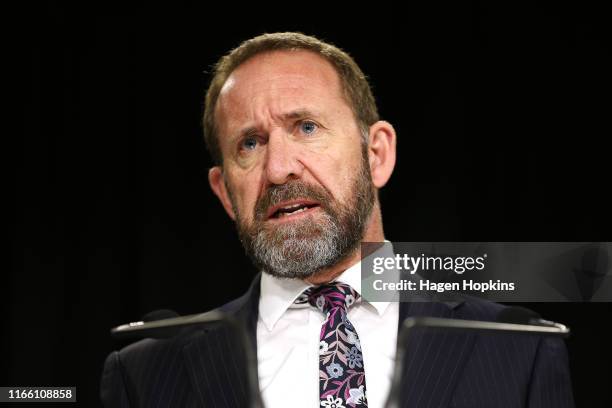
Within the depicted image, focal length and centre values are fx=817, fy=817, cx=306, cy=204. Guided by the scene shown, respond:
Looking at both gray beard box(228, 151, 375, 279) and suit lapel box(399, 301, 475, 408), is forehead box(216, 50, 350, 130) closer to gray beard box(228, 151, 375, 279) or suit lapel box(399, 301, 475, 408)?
gray beard box(228, 151, 375, 279)

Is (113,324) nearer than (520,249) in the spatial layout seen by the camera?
No

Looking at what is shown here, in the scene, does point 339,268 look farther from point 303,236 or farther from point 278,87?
point 278,87

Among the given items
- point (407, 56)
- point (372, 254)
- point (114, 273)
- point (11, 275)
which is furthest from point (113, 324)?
point (407, 56)

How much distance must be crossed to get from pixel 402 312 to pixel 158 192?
2.89 ft

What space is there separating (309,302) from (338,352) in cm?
17

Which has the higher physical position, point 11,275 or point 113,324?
point 11,275

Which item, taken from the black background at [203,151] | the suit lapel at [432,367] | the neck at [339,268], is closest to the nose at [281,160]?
the neck at [339,268]

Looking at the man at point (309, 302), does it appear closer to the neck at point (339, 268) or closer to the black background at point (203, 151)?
the neck at point (339, 268)

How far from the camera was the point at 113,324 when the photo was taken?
215 centimetres

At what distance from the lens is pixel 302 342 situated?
1637 millimetres

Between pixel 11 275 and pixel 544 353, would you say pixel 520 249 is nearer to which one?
pixel 544 353

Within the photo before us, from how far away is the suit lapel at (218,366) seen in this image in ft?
5.07

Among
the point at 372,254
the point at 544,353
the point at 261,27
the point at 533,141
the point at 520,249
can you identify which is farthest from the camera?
the point at 261,27

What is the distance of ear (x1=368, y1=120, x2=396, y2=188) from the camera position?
1.80 meters
